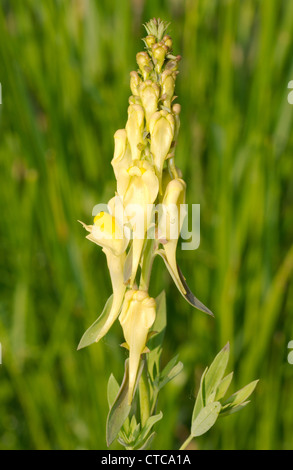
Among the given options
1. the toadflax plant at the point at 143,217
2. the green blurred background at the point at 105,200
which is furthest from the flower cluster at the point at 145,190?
the green blurred background at the point at 105,200

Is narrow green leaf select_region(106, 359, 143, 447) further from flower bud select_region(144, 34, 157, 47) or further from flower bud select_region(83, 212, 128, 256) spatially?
flower bud select_region(144, 34, 157, 47)

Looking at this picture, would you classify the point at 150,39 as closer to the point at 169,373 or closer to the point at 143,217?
the point at 143,217

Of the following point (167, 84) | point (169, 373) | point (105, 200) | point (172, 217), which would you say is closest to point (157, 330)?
point (169, 373)

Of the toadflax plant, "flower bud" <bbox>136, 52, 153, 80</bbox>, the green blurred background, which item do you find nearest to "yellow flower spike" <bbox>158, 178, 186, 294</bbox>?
the toadflax plant

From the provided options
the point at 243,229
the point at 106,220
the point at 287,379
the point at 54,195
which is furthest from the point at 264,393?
the point at 106,220

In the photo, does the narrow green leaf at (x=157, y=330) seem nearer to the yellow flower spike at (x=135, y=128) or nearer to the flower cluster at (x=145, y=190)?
the flower cluster at (x=145, y=190)

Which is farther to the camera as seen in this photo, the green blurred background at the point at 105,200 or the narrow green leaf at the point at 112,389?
the green blurred background at the point at 105,200
